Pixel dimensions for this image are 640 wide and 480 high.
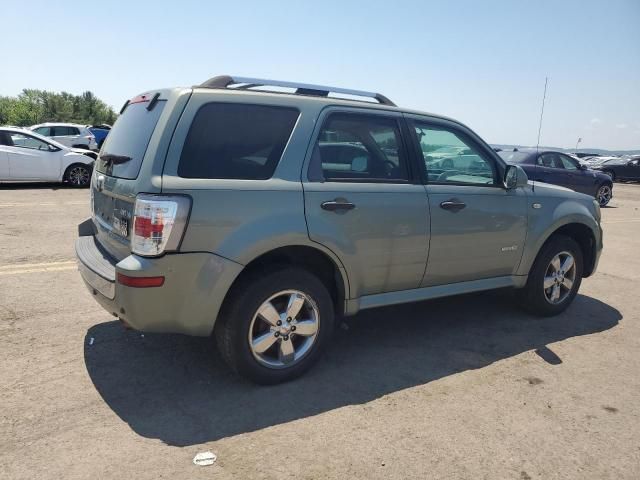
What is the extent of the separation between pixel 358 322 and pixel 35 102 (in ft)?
297

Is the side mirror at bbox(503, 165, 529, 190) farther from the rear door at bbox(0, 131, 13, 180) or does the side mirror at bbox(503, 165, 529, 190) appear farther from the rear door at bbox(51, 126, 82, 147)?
the rear door at bbox(51, 126, 82, 147)

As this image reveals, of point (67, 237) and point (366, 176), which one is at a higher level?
point (366, 176)

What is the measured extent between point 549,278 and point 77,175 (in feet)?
41.0

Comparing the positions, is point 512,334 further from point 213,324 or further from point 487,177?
Answer: point 213,324

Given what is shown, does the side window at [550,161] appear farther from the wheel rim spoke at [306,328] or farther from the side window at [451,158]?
the wheel rim spoke at [306,328]

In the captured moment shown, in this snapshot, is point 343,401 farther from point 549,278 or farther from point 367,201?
point 549,278

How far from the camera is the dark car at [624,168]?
2783 centimetres

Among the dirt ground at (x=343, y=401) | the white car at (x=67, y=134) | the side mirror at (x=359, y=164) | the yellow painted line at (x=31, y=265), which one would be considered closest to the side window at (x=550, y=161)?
the dirt ground at (x=343, y=401)

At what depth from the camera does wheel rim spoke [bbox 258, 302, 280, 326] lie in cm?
335

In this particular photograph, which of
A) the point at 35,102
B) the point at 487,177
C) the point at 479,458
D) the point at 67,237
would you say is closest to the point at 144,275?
the point at 479,458

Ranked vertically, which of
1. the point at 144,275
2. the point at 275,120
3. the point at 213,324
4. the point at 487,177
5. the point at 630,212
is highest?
the point at 275,120

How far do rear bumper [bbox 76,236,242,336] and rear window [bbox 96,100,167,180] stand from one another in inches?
23.5

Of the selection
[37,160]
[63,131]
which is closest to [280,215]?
[37,160]

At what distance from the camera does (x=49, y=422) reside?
9.55 ft
